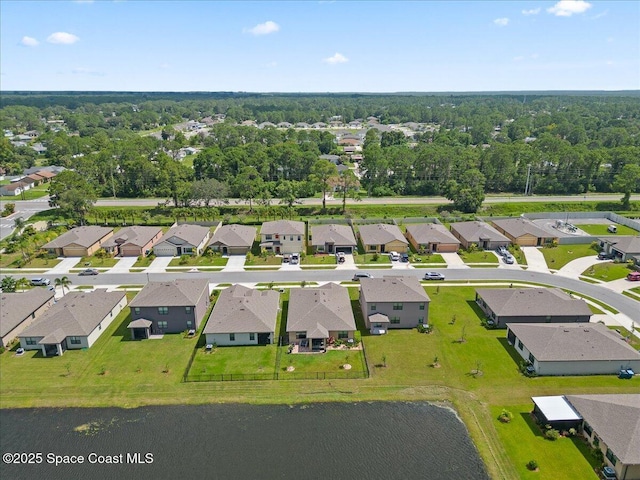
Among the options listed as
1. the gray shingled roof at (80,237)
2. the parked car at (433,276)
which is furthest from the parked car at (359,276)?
the gray shingled roof at (80,237)

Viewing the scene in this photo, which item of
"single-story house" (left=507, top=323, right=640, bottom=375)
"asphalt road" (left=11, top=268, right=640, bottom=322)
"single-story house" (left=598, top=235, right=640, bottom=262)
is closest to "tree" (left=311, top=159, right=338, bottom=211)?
"asphalt road" (left=11, top=268, right=640, bottom=322)

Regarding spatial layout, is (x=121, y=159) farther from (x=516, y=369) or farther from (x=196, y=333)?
(x=516, y=369)

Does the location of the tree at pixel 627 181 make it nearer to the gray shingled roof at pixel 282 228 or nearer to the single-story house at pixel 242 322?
the gray shingled roof at pixel 282 228

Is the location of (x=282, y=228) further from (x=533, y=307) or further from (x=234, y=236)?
(x=533, y=307)

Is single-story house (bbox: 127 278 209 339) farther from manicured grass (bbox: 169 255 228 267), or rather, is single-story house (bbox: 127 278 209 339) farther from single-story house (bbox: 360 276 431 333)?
single-story house (bbox: 360 276 431 333)

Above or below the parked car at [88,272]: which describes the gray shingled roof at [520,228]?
above

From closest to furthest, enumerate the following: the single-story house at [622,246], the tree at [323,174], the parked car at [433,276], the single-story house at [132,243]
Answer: the parked car at [433,276] < the single-story house at [622,246] < the single-story house at [132,243] < the tree at [323,174]

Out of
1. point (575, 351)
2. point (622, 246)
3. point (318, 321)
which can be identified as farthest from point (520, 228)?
point (318, 321)
